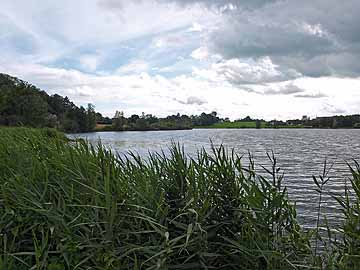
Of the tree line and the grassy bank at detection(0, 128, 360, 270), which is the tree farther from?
the grassy bank at detection(0, 128, 360, 270)

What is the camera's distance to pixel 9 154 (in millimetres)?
6348

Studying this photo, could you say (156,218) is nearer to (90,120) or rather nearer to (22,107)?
(22,107)

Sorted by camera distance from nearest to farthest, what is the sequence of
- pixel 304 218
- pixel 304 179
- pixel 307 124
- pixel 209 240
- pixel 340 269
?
1. pixel 340 269
2. pixel 209 240
3. pixel 304 218
4. pixel 304 179
5. pixel 307 124

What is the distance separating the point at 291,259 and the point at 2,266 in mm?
3276

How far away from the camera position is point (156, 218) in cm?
430

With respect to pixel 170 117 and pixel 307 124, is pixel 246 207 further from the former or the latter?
pixel 170 117

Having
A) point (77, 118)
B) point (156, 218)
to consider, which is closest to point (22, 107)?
point (77, 118)

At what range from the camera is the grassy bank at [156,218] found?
13.3ft

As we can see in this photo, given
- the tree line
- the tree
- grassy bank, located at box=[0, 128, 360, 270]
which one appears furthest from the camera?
the tree

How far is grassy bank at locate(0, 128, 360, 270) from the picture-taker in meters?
4.04

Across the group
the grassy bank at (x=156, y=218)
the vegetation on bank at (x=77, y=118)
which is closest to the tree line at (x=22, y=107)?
the vegetation on bank at (x=77, y=118)

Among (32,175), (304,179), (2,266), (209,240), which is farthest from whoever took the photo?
(304,179)

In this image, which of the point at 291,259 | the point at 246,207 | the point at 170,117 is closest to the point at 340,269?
the point at 291,259

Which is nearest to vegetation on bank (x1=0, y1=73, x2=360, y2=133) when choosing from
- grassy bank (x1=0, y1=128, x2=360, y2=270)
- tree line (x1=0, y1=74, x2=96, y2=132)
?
tree line (x1=0, y1=74, x2=96, y2=132)
